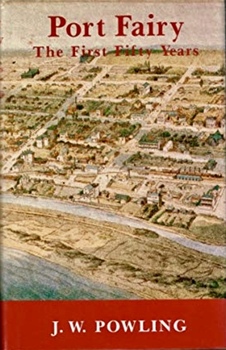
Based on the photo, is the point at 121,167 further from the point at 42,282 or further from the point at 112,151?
the point at 42,282

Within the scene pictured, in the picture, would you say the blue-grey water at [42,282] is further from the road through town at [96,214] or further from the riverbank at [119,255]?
the road through town at [96,214]

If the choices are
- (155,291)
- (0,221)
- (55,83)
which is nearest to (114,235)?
(155,291)

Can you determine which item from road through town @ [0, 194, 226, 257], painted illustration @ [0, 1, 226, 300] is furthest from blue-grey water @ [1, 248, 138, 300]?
road through town @ [0, 194, 226, 257]

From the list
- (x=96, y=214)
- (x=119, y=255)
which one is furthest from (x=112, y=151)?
(x=119, y=255)

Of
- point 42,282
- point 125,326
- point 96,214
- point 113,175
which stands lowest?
point 125,326

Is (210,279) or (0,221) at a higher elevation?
(0,221)

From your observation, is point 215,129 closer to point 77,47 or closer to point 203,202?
point 203,202

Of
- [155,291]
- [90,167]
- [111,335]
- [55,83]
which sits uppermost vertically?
[55,83]
